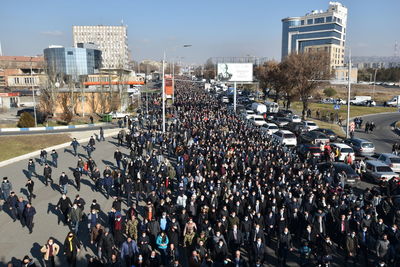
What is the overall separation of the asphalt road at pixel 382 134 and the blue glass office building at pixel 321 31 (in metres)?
76.1

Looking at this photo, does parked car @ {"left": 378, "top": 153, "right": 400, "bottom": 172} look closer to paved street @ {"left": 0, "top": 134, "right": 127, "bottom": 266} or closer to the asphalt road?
the asphalt road

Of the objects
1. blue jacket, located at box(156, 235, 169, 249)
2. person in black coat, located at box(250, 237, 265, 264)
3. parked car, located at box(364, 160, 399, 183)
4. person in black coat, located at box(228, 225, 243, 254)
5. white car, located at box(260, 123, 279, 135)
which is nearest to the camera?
person in black coat, located at box(250, 237, 265, 264)

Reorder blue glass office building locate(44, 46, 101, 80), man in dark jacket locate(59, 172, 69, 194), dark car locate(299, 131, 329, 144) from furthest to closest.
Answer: blue glass office building locate(44, 46, 101, 80), dark car locate(299, 131, 329, 144), man in dark jacket locate(59, 172, 69, 194)

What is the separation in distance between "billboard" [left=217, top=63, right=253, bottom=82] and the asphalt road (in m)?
15.8

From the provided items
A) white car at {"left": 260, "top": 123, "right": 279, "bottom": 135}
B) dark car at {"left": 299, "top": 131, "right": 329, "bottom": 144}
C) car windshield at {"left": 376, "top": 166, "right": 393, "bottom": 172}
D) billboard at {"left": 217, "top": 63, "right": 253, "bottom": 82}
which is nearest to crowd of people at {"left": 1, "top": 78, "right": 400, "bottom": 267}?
car windshield at {"left": 376, "top": 166, "right": 393, "bottom": 172}

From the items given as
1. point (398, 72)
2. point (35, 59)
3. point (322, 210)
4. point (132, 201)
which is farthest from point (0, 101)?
point (398, 72)

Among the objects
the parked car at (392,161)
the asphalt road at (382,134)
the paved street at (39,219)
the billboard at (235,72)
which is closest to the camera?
the paved street at (39,219)

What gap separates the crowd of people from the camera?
897cm

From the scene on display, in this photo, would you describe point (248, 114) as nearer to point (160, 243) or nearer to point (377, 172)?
point (377, 172)

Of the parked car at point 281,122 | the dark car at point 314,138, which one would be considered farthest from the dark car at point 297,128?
the dark car at point 314,138

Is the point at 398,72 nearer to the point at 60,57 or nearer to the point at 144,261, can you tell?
the point at 60,57

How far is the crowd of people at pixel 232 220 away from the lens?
8.97 metres

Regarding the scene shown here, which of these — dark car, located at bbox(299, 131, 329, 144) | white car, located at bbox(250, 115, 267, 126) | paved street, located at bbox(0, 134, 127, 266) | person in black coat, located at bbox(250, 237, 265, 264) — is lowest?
paved street, located at bbox(0, 134, 127, 266)

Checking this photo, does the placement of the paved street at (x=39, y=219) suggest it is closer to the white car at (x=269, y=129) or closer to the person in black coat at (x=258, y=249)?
the person in black coat at (x=258, y=249)
